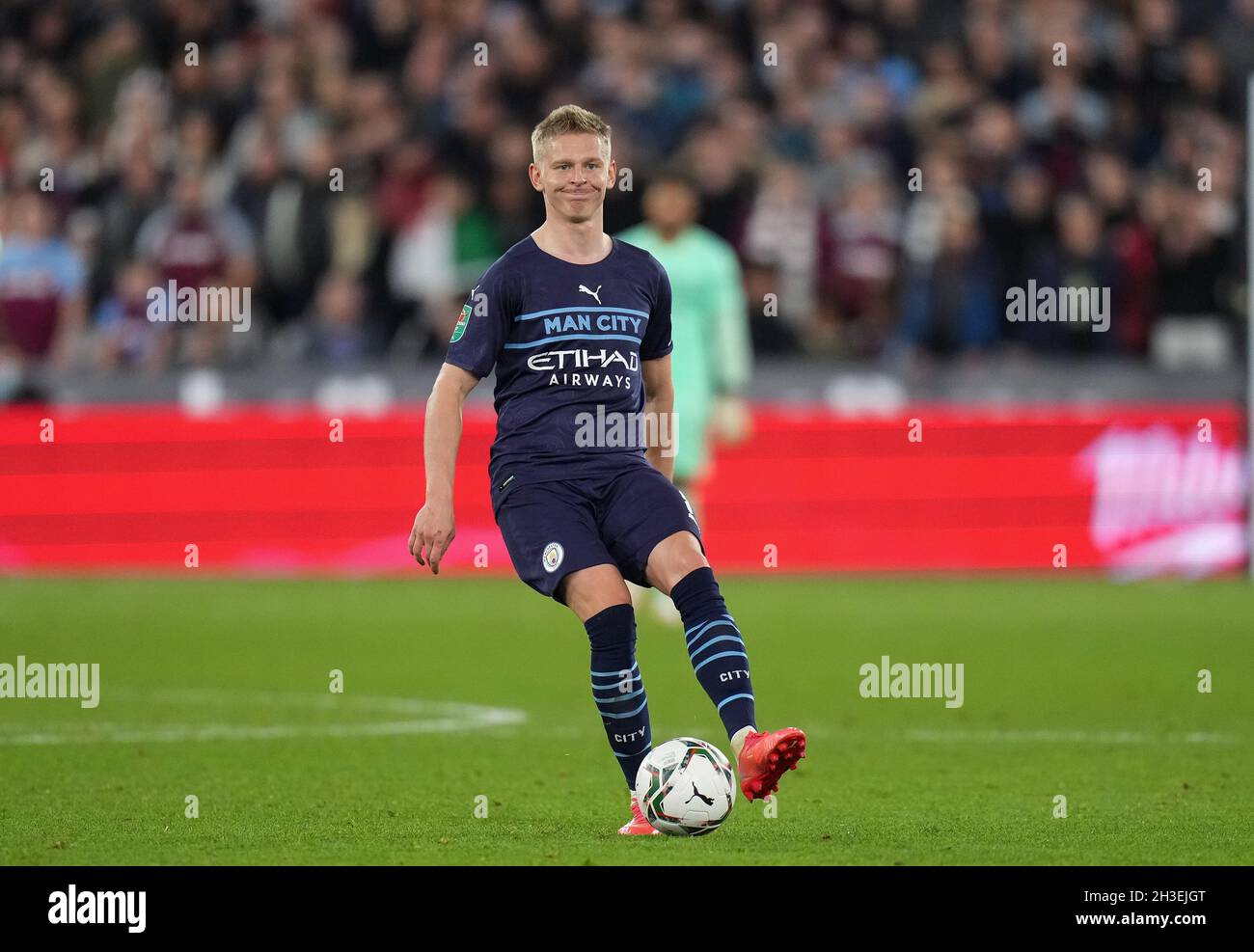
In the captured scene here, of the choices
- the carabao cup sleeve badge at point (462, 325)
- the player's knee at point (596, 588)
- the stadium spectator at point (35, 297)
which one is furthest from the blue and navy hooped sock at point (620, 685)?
the stadium spectator at point (35, 297)

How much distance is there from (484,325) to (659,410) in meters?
0.82

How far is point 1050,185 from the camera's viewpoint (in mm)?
18516

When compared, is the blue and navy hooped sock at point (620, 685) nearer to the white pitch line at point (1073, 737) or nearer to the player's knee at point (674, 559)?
the player's knee at point (674, 559)

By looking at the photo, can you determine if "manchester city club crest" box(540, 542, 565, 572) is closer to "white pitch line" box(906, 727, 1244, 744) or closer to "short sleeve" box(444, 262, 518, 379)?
"short sleeve" box(444, 262, 518, 379)

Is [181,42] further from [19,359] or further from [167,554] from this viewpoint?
[167,554]

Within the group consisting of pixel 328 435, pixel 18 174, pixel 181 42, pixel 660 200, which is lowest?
pixel 328 435

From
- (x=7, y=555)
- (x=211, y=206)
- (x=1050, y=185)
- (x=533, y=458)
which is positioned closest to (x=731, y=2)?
(x=1050, y=185)

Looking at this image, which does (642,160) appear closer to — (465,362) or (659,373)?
(659,373)

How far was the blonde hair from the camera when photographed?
6.79m

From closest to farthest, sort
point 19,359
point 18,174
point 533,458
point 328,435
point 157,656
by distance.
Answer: point 533,458 < point 157,656 < point 328,435 < point 19,359 < point 18,174

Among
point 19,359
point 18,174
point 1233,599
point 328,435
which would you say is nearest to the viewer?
point 1233,599

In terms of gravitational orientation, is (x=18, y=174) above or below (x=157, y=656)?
above

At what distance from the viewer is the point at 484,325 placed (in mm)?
6797

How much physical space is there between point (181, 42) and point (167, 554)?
6.42m
